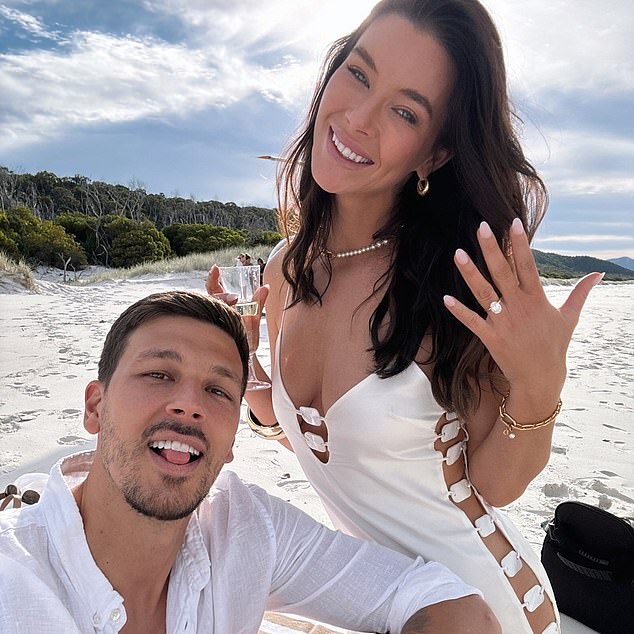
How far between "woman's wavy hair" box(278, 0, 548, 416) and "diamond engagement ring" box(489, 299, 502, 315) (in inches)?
13.3

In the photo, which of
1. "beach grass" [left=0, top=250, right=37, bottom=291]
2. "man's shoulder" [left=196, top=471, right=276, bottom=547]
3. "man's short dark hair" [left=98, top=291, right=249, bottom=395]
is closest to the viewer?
"man's shoulder" [left=196, top=471, right=276, bottom=547]

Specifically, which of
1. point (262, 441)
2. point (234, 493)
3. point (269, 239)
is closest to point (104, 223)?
point (269, 239)

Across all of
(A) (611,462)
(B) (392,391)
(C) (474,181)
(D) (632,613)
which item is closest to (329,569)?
(B) (392,391)

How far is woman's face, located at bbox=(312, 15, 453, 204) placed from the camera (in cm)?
203

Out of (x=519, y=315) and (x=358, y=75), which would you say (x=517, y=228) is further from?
(x=358, y=75)

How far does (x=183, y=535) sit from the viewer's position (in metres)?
1.86

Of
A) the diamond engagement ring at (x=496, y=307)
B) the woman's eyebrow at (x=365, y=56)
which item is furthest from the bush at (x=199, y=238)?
the diamond engagement ring at (x=496, y=307)

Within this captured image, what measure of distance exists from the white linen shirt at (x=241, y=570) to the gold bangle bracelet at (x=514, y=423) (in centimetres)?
44

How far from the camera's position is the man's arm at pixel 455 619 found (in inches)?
65.6

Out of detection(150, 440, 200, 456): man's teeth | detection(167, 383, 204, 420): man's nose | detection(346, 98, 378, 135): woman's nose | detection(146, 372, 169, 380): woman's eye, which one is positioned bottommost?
detection(150, 440, 200, 456): man's teeth

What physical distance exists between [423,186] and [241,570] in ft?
4.64

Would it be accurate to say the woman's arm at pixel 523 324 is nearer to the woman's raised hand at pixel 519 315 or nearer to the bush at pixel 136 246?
the woman's raised hand at pixel 519 315

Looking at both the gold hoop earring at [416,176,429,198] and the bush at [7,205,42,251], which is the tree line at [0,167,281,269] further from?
the gold hoop earring at [416,176,429,198]

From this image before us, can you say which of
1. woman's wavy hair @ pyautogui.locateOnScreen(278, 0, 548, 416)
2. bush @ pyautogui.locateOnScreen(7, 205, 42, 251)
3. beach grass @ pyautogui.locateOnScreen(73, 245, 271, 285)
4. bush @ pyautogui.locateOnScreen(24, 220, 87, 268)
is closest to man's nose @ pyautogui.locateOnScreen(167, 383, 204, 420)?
woman's wavy hair @ pyautogui.locateOnScreen(278, 0, 548, 416)
